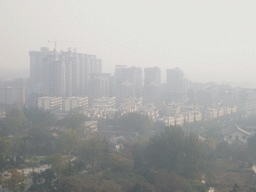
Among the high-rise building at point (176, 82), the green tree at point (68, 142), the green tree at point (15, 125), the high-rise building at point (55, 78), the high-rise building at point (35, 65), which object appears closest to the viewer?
the green tree at point (68, 142)

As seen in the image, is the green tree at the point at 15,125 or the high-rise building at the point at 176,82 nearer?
the green tree at the point at 15,125

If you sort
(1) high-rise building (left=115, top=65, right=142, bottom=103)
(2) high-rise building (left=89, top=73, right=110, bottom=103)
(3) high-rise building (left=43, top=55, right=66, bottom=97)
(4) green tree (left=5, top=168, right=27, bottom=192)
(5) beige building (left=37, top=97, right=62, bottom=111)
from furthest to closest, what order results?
(1) high-rise building (left=115, top=65, right=142, bottom=103) → (2) high-rise building (left=89, top=73, right=110, bottom=103) → (3) high-rise building (left=43, top=55, right=66, bottom=97) → (5) beige building (left=37, top=97, right=62, bottom=111) → (4) green tree (left=5, top=168, right=27, bottom=192)

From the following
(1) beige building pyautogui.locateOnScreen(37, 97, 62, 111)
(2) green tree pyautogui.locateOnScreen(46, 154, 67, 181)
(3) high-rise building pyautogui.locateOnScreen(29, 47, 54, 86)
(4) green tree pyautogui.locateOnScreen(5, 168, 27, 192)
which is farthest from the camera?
(3) high-rise building pyautogui.locateOnScreen(29, 47, 54, 86)

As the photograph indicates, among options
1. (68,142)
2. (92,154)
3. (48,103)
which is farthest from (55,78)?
(92,154)

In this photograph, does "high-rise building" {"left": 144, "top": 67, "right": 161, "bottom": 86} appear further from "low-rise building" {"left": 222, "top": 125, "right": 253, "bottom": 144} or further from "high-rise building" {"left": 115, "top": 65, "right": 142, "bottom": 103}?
"low-rise building" {"left": 222, "top": 125, "right": 253, "bottom": 144}

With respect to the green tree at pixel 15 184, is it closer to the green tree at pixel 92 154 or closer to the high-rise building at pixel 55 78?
the green tree at pixel 92 154

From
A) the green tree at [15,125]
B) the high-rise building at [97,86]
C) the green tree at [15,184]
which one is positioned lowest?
the green tree at [15,184]

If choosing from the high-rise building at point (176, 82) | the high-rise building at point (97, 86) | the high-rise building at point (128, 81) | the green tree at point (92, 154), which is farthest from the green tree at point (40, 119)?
the high-rise building at point (176, 82)

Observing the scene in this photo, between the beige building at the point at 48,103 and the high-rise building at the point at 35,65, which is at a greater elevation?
the high-rise building at the point at 35,65

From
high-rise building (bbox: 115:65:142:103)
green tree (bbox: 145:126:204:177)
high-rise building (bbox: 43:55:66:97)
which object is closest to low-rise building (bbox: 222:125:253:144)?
green tree (bbox: 145:126:204:177)

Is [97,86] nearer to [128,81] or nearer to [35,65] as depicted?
[128,81]

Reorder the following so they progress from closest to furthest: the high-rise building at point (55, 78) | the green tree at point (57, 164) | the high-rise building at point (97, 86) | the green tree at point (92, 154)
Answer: the green tree at point (57, 164) → the green tree at point (92, 154) → the high-rise building at point (55, 78) → the high-rise building at point (97, 86)
